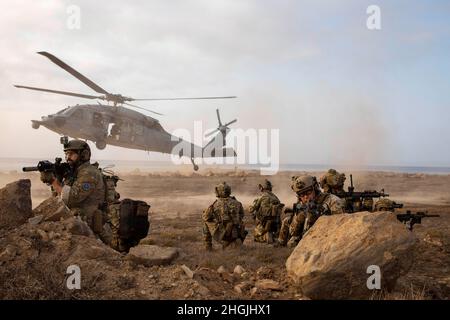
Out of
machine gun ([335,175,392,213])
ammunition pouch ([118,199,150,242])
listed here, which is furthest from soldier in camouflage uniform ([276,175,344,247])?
ammunition pouch ([118,199,150,242])

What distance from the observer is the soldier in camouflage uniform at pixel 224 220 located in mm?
9359

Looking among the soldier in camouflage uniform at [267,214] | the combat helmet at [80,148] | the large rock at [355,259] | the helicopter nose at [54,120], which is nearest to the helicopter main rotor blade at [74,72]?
the helicopter nose at [54,120]

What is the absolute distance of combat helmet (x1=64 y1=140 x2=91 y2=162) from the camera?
6.64 m

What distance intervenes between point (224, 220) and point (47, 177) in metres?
4.19

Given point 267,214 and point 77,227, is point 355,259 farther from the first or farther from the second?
point 267,214

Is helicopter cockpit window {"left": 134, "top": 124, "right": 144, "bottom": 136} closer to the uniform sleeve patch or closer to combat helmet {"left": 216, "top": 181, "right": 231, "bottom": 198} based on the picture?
combat helmet {"left": 216, "top": 181, "right": 231, "bottom": 198}

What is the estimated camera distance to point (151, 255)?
5805 mm

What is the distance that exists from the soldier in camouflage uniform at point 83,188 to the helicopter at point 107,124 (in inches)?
378

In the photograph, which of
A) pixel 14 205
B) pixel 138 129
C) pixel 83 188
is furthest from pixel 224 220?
pixel 138 129

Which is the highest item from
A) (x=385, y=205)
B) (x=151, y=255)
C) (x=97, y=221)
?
(x=97, y=221)

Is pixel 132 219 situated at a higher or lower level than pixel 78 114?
lower

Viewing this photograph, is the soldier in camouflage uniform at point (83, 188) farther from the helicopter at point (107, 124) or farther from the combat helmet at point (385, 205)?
the helicopter at point (107, 124)

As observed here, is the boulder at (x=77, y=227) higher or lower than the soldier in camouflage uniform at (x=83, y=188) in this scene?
lower

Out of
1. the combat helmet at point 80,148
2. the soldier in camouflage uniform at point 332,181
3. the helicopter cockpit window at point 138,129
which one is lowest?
the soldier in camouflage uniform at point 332,181
